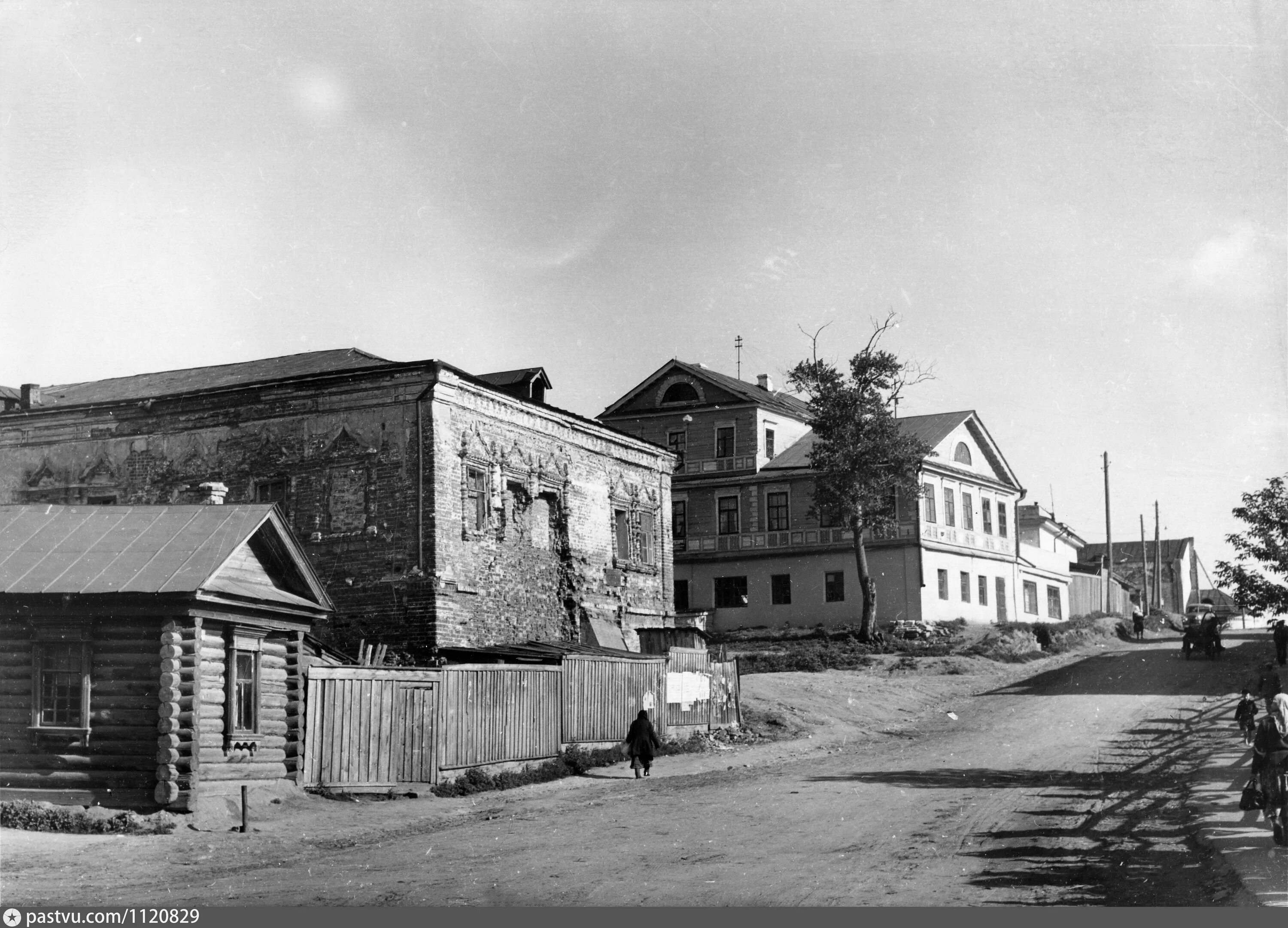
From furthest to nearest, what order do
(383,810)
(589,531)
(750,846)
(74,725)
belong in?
(589,531), (383,810), (74,725), (750,846)

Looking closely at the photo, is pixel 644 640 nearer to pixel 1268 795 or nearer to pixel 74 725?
pixel 74 725

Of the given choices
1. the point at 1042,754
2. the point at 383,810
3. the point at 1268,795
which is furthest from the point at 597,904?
the point at 1042,754

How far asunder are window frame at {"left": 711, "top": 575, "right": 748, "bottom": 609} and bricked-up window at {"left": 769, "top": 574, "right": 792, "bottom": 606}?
1.09 m

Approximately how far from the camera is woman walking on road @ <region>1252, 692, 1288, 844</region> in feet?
43.7

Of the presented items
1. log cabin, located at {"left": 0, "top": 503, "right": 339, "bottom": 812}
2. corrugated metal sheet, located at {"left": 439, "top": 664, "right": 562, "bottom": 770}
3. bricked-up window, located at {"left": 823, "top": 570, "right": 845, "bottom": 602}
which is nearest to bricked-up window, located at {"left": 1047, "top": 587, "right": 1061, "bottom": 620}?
bricked-up window, located at {"left": 823, "top": 570, "right": 845, "bottom": 602}

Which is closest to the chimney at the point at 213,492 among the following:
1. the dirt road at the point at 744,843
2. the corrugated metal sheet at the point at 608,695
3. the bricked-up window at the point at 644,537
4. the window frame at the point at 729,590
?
the dirt road at the point at 744,843

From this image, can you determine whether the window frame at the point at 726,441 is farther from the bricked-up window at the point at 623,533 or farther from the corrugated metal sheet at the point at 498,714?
the corrugated metal sheet at the point at 498,714

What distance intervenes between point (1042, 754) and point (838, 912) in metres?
15.1

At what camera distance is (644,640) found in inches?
1432

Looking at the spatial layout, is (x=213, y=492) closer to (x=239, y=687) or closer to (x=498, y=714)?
(x=239, y=687)

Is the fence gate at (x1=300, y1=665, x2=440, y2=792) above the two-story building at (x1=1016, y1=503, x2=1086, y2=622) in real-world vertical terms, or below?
below

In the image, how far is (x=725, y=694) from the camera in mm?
30953

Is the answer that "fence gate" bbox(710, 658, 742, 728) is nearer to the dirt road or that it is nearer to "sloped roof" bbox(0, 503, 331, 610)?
the dirt road

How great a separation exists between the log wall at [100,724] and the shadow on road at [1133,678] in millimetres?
25328
